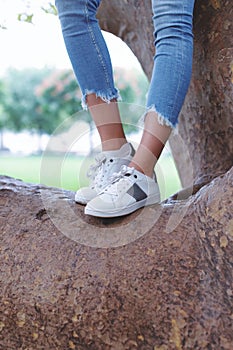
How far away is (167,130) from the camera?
3.54 ft

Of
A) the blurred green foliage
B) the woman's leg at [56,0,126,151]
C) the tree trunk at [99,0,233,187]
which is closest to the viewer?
the woman's leg at [56,0,126,151]

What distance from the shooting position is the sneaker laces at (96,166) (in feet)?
3.84

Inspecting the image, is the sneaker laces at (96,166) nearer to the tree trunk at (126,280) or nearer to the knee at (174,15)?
the tree trunk at (126,280)

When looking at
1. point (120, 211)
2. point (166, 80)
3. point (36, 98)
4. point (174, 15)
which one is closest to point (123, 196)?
point (120, 211)

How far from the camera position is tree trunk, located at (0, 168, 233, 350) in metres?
0.91

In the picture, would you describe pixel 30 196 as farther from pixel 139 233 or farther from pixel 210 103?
pixel 210 103

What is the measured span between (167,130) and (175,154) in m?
1.00

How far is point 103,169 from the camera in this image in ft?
3.78

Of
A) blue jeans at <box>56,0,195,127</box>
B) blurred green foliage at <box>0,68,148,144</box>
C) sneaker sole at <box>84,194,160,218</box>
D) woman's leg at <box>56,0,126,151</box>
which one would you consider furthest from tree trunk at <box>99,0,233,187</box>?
blurred green foliage at <box>0,68,148,144</box>

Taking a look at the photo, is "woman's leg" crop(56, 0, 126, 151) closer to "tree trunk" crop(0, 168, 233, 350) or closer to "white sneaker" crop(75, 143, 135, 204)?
"white sneaker" crop(75, 143, 135, 204)

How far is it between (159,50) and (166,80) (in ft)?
0.24

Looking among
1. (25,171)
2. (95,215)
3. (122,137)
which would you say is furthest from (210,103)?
(25,171)

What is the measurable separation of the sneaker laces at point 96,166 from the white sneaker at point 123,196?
106mm

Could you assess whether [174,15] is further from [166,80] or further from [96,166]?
[96,166]
